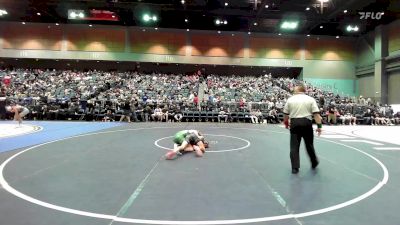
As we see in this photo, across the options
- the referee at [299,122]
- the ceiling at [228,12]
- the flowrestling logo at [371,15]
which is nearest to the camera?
the referee at [299,122]

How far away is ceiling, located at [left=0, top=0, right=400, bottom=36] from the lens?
2408 cm

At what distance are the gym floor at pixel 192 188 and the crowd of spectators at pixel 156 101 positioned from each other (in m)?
11.6

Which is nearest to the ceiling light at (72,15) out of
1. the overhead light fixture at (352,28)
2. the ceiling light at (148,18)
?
the ceiling light at (148,18)

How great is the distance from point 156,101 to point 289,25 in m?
16.4

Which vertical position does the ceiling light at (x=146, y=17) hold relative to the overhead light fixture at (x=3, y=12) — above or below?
below

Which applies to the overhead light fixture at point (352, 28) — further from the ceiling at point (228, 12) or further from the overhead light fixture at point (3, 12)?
the overhead light fixture at point (3, 12)

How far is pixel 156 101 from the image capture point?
20.5 meters

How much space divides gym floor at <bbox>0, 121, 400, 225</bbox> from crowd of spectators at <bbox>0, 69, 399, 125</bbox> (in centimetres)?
1161

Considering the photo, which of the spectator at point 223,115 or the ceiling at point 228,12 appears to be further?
the ceiling at point 228,12

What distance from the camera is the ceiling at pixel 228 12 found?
2408 cm

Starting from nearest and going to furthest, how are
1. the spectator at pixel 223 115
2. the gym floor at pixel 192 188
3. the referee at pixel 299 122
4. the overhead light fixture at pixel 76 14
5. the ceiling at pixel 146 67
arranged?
the gym floor at pixel 192 188
the referee at pixel 299 122
the spectator at pixel 223 115
the overhead light fixture at pixel 76 14
the ceiling at pixel 146 67

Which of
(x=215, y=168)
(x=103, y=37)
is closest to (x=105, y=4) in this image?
(x=103, y=37)

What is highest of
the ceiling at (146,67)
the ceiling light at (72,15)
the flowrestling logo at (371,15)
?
the ceiling light at (72,15)

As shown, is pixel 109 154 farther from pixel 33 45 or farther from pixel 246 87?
pixel 33 45
